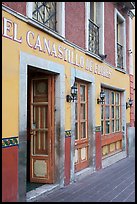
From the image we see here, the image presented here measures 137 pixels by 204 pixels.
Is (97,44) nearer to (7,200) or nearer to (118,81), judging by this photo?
(118,81)

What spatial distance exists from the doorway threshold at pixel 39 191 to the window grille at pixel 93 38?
4242mm

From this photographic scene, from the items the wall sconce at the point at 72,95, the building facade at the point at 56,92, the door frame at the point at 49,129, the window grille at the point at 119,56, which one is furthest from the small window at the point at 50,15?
the window grille at the point at 119,56

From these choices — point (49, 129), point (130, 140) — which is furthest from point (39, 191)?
point (130, 140)

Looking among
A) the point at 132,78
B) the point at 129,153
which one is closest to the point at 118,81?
the point at 132,78

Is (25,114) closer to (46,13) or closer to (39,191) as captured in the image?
(39,191)

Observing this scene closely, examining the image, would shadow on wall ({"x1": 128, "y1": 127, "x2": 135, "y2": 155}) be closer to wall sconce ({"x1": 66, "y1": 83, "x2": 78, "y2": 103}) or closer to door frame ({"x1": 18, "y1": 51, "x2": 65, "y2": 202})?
wall sconce ({"x1": 66, "y1": 83, "x2": 78, "y2": 103})

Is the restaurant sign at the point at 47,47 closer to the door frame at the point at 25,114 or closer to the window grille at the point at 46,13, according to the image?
the door frame at the point at 25,114

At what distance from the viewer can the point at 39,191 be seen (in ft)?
20.8

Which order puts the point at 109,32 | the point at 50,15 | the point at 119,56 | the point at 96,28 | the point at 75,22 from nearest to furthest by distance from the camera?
the point at 50,15, the point at 75,22, the point at 96,28, the point at 109,32, the point at 119,56

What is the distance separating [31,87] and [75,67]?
4.56ft

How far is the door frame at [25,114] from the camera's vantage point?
5.50 metres

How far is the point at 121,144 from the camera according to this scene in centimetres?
1263

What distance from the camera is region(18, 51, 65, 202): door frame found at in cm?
550

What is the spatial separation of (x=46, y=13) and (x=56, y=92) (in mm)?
1756
